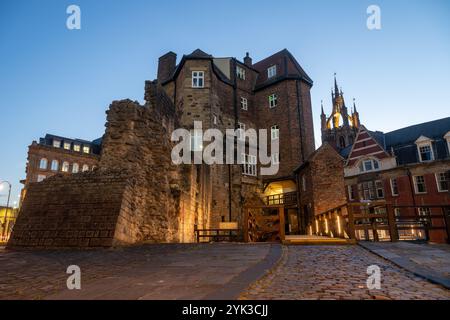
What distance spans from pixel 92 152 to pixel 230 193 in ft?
111

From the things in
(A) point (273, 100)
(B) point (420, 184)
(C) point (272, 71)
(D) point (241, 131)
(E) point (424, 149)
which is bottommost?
(B) point (420, 184)

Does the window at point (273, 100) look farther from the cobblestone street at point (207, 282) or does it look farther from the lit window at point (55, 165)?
the lit window at point (55, 165)

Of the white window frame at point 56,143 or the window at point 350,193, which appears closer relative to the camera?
the window at point 350,193

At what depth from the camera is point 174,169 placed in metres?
12.9

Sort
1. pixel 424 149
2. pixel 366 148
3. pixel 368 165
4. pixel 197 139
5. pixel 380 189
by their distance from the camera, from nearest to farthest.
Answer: pixel 197 139
pixel 424 149
pixel 380 189
pixel 368 165
pixel 366 148

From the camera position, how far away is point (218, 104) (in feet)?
85.4

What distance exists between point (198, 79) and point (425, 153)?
23.8 meters

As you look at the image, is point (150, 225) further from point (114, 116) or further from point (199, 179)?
point (199, 179)

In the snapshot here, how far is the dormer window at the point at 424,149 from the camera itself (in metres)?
26.6

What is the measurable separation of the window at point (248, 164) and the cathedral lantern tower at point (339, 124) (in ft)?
87.9

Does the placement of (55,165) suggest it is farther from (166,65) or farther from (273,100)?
(273,100)

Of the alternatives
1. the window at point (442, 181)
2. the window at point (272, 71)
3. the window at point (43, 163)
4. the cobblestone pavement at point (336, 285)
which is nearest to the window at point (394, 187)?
the window at point (442, 181)

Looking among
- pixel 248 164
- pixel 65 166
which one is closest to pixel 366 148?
pixel 248 164

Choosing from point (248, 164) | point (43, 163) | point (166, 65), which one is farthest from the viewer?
point (43, 163)
